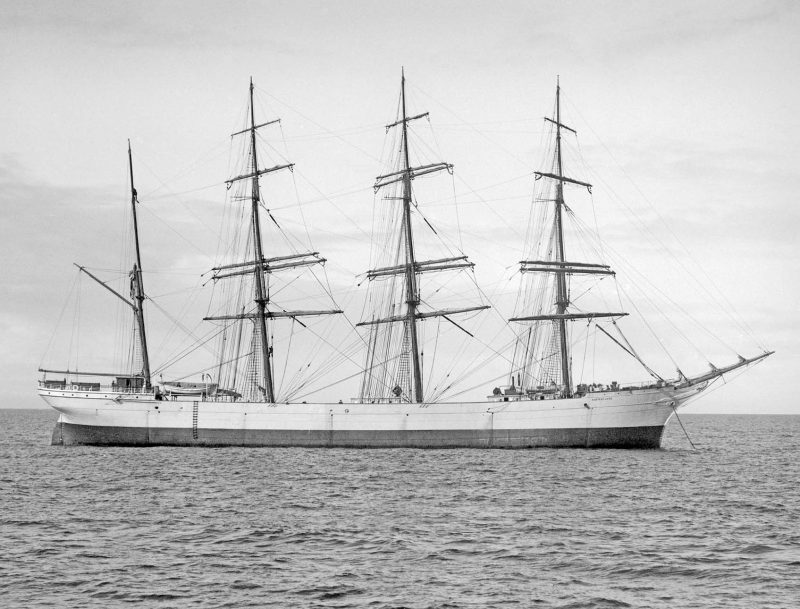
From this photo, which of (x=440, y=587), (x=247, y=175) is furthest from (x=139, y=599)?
(x=247, y=175)

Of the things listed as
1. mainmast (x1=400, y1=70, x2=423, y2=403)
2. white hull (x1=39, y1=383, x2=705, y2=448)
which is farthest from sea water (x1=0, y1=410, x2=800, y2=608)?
mainmast (x1=400, y1=70, x2=423, y2=403)

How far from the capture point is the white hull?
63906 mm

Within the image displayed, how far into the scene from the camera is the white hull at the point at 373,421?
63.9m

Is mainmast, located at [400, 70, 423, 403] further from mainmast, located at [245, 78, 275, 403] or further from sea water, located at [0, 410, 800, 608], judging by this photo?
sea water, located at [0, 410, 800, 608]

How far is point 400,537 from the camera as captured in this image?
28125 millimetres

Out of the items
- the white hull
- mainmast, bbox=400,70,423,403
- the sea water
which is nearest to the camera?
the sea water

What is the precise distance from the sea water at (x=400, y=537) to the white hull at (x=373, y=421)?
13580 mm

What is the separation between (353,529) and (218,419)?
139 ft

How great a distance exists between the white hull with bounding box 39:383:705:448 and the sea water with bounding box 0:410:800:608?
13580 millimetres

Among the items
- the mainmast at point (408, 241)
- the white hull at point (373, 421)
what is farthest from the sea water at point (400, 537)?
the mainmast at point (408, 241)

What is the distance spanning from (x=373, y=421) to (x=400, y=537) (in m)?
39.3

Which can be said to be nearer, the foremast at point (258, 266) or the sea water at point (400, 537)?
the sea water at point (400, 537)

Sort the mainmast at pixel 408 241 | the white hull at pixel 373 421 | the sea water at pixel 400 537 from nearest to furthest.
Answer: the sea water at pixel 400 537 → the white hull at pixel 373 421 → the mainmast at pixel 408 241

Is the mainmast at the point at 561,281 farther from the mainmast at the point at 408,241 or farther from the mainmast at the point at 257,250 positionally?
the mainmast at the point at 257,250
